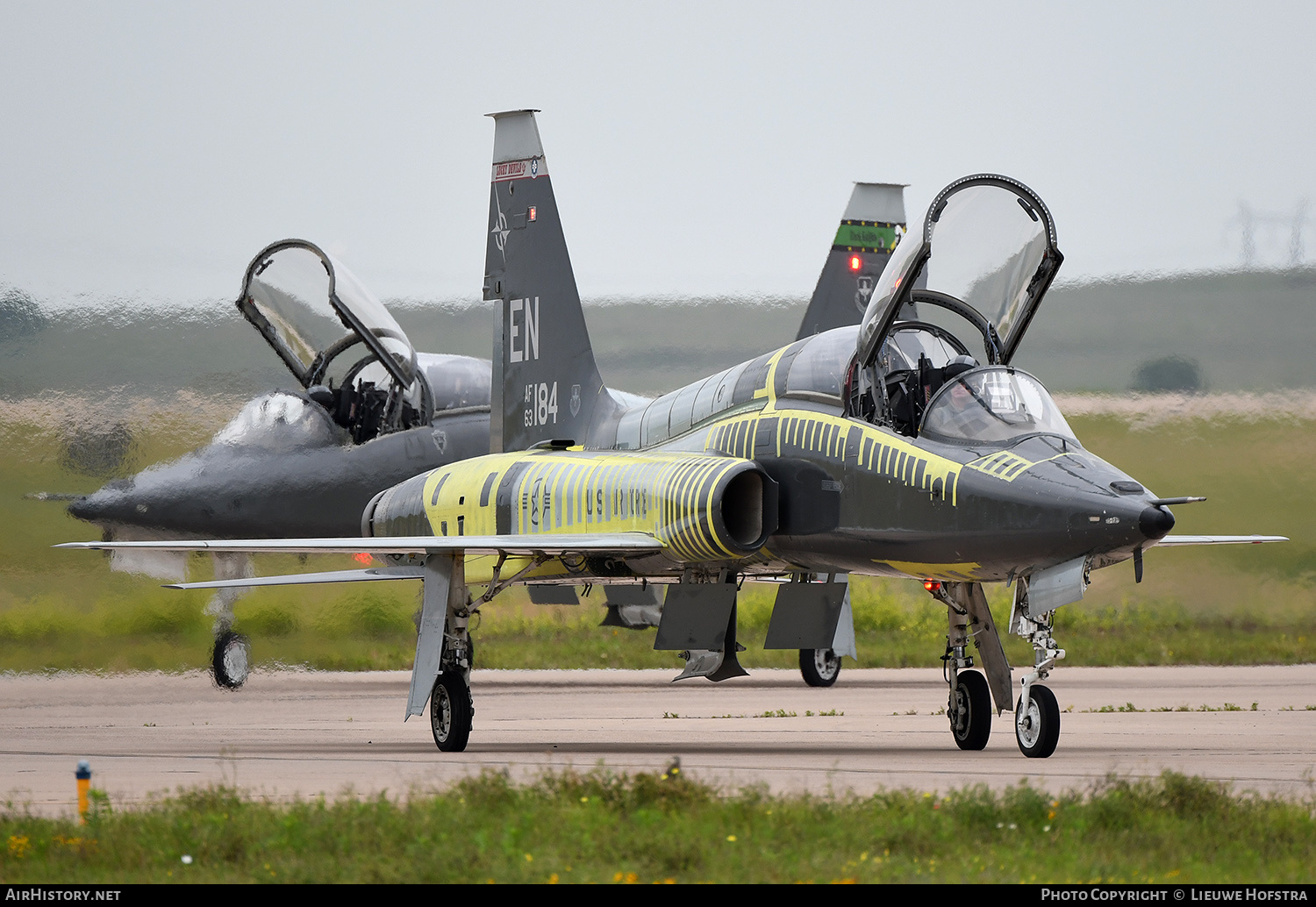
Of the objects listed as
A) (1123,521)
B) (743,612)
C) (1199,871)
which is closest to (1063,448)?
(1123,521)

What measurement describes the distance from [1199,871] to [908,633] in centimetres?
2227

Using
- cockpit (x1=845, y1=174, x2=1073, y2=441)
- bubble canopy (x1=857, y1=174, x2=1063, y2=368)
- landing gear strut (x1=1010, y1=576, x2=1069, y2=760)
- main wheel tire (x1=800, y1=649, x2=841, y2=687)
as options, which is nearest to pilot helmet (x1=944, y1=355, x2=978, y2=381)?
cockpit (x1=845, y1=174, x2=1073, y2=441)

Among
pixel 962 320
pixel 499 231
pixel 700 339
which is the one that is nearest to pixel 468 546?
pixel 962 320

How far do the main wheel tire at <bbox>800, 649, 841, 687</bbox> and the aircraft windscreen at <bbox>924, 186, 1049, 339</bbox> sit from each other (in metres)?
9.93

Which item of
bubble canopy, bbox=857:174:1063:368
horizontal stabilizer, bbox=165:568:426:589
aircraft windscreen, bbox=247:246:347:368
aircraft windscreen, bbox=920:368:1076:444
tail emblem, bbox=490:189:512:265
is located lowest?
horizontal stabilizer, bbox=165:568:426:589

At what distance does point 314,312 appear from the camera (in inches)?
826

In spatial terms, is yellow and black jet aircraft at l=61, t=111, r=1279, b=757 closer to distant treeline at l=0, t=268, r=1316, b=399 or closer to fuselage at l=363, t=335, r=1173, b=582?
fuselage at l=363, t=335, r=1173, b=582

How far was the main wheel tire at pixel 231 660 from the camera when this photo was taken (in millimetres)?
21578

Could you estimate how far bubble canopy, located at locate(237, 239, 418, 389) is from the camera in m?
20.3

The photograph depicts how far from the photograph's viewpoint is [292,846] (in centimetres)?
707

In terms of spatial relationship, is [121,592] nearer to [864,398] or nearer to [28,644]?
[28,644]

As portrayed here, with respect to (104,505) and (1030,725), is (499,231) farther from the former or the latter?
(1030,725)

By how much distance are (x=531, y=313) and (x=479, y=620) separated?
4636 mm

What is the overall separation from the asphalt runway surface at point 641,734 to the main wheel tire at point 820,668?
16cm
